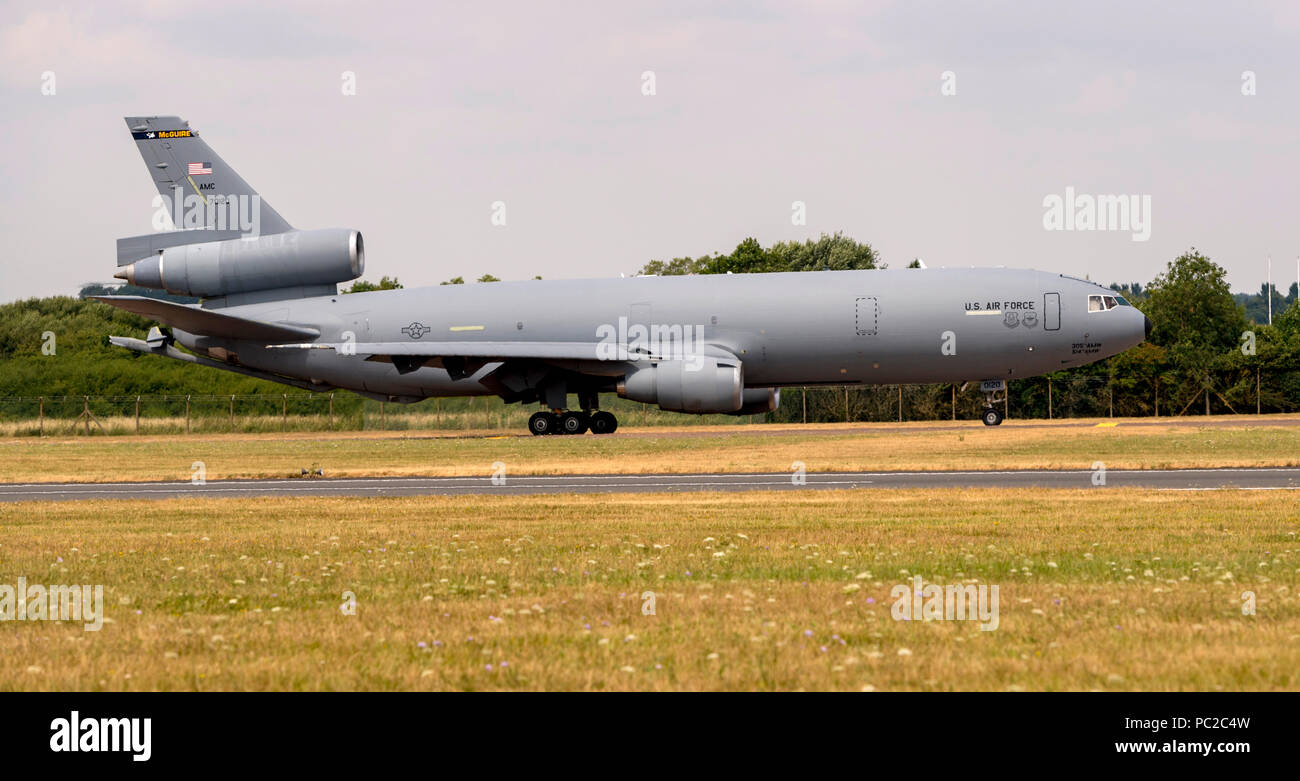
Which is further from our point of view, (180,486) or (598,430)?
(598,430)

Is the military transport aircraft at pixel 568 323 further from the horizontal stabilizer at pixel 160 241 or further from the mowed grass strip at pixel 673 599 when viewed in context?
the mowed grass strip at pixel 673 599

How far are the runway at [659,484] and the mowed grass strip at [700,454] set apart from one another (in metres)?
1.22

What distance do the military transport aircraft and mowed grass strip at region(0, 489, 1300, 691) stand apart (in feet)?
63.7

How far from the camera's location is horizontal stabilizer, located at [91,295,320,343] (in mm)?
38250

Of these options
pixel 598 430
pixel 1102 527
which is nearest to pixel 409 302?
pixel 598 430

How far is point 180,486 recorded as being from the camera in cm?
2566

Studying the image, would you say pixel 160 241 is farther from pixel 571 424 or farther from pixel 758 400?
pixel 758 400

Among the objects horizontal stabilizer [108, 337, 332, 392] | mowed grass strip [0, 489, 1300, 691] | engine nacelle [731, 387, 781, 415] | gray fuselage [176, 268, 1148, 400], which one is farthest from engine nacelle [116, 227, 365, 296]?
mowed grass strip [0, 489, 1300, 691]

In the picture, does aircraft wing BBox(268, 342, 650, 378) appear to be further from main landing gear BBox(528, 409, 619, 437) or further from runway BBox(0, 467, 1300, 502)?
runway BBox(0, 467, 1300, 502)

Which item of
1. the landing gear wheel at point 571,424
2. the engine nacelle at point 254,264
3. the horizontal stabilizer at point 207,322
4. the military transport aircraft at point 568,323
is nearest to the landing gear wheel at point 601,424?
the military transport aircraft at point 568,323

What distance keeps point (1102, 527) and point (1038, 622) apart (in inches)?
253

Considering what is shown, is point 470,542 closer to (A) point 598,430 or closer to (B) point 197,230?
(A) point 598,430
